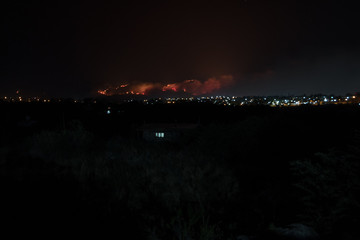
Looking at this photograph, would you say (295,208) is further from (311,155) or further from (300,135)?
(300,135)

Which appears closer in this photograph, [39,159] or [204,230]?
[204,230]

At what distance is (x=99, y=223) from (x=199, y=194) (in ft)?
8.42

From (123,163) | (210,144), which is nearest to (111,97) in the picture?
(210,144)

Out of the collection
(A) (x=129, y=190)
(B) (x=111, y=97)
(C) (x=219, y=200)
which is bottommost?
(C) (x=219, y=200)

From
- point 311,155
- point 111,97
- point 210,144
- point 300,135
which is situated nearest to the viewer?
point 311,155

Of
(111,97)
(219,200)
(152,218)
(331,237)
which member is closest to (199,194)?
(219,200)

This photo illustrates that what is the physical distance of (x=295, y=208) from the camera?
25.8 ft

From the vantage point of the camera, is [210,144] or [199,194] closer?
[199,194]

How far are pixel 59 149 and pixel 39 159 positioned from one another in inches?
51.4

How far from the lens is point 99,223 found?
561 cm

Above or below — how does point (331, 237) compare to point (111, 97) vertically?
below

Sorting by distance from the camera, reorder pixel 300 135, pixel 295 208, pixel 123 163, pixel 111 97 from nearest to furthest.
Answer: pixel 295 208, pixel 123 163, pixel 300 135, pixel 111 97

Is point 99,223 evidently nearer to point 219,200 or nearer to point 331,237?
point 219,200

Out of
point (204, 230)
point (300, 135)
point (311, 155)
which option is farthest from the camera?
point (300, 135)
